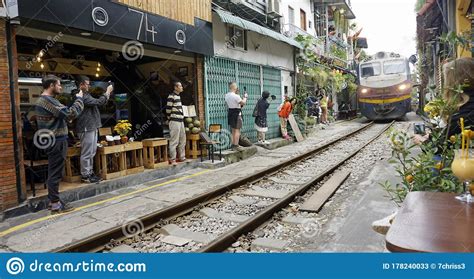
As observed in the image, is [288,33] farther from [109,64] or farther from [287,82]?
[109,64]

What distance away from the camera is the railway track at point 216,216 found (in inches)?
149

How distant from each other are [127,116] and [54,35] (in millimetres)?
5211

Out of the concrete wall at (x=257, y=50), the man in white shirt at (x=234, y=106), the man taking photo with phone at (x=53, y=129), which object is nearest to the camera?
the man taking photo with phone at (x=53, y=129)

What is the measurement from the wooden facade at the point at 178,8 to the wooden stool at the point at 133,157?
284 centimetres

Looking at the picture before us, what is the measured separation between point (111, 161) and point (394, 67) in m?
15.8

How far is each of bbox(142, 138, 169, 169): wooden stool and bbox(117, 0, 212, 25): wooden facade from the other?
2829 mm

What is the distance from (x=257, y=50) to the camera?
482 inches

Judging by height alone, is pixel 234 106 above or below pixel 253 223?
above

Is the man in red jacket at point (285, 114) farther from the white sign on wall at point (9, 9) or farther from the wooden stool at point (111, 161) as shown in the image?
the white sign on wall at point (9, 9)

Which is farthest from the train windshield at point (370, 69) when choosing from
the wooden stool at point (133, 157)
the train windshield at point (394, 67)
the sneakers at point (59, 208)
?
the sneakers at point (59, 208)

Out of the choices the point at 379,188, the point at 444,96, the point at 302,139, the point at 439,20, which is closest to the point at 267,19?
the point at 302,139

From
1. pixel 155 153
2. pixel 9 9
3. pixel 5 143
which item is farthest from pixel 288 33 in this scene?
pixel 5 143

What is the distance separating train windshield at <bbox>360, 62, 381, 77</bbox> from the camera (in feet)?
58.1
